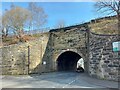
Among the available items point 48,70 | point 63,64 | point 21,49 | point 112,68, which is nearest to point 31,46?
point 21,49

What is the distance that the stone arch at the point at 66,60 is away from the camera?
33.6 m

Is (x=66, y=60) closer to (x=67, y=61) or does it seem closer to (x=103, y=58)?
(x=67, y=61)

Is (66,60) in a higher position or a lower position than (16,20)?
lower

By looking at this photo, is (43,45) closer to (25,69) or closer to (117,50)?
(25,69)

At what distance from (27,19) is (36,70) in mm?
11736

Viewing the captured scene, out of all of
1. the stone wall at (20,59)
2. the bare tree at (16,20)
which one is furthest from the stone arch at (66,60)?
the bare tree at (16,20)

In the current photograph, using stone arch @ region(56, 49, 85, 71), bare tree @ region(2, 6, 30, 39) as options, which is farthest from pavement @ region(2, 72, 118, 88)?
bare tree @ region(2, 6, 30, 39)

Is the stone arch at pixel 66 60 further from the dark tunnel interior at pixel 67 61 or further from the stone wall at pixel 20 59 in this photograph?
the stone wall at pixel 20 59

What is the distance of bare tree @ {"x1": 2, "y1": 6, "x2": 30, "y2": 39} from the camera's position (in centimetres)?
3797

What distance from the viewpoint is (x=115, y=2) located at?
27469mm

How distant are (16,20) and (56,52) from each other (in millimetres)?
9041

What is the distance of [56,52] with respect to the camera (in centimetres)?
3338

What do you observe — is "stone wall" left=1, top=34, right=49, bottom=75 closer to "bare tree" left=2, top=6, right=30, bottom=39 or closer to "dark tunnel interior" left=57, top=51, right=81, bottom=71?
"dark tunnel interior" left=57, top=51, right=81, bottom=71

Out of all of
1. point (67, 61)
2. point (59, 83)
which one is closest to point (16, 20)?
point (67, 61)
